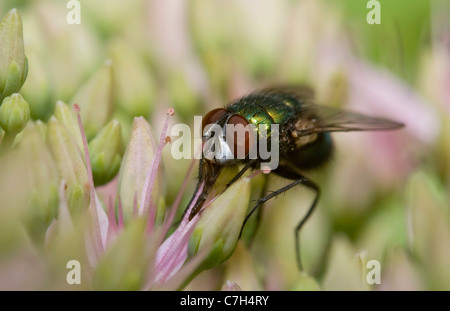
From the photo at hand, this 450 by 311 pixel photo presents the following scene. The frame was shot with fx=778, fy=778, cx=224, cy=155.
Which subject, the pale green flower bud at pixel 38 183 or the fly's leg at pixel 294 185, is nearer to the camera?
the pale green flower bud at pixel 38 183

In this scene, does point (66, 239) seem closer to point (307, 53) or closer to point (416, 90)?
point (307, 53)

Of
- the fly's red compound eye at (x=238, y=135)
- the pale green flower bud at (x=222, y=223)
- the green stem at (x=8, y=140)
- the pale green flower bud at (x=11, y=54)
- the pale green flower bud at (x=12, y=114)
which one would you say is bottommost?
the pale green flower bud at (x=222, y=223)

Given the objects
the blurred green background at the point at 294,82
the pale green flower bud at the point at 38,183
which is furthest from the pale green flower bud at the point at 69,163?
the blurred green background at the point at 294,82

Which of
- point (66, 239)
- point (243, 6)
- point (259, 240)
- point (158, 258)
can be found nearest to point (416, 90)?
point (243, 6)

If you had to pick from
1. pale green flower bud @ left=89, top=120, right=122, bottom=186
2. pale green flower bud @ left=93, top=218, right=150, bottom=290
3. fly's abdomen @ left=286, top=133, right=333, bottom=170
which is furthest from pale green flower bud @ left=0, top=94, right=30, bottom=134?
fly's abdomen @ left=286, top=133, right=333, bottom=170

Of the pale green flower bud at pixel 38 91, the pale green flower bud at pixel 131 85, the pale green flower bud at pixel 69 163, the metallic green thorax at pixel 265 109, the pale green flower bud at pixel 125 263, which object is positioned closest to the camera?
the pale green flower bud at pixel 125 263

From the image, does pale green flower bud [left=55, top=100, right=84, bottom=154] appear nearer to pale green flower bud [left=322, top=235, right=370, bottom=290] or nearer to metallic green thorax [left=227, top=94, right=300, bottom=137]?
metallic green thorax [left=227, top=94, right=300, bottom=137]

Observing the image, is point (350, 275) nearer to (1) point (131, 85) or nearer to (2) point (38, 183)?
(2) point (38, 183)

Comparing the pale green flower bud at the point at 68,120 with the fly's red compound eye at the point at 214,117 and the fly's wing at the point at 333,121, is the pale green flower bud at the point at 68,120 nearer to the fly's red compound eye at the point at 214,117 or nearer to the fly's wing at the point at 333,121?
the fly's red compound eye at the point at 214,117
